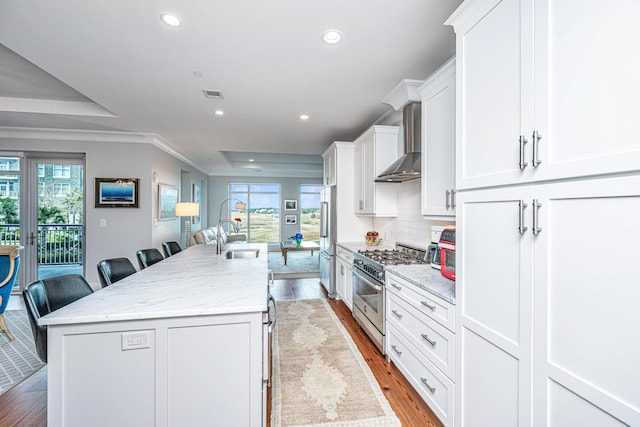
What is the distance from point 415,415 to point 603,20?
7.36ft

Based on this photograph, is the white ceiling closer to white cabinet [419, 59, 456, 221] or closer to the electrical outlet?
white cabinet [419, 59, 456, 221]

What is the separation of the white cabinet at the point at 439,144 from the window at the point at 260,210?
7.98m

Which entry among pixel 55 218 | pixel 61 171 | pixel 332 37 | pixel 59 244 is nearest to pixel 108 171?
pixel 61 171

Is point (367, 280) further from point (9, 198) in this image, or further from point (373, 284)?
point (9, 198)

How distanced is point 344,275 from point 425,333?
211 cm

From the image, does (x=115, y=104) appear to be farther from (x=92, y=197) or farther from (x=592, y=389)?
(x=592, y=389)

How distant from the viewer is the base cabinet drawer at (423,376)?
66.4 inches

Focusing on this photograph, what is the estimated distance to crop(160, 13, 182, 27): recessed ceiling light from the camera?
6.01 feet

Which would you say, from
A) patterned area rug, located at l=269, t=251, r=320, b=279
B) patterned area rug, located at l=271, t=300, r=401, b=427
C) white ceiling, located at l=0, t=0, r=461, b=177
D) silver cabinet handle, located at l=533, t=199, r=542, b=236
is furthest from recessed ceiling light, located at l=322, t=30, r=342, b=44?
patterned area rug, located at l=269, t=251, r=320, b=279

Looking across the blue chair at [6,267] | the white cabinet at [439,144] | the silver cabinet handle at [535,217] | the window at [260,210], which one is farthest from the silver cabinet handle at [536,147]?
the window at [260,210]

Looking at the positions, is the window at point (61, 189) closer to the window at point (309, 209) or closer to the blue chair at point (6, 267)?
the blue chair at point (6, 267)

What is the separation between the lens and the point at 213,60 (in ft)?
7.84

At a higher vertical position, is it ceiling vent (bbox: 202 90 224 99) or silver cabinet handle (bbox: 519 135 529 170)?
ceiling vent (bbox: 202 90 224 99)

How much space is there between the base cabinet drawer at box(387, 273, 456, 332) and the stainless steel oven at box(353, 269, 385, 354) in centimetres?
26
